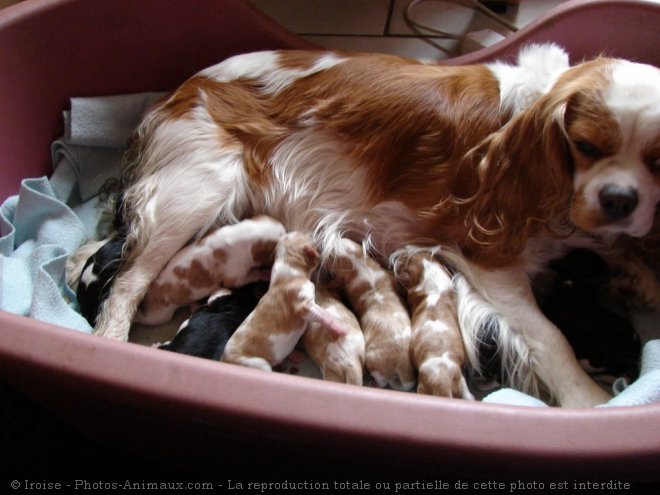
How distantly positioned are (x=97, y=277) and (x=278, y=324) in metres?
0.55

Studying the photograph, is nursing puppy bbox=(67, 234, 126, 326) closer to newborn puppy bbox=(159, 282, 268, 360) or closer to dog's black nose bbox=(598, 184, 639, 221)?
newborn puppy bbox=(159, 282, 268, 360)

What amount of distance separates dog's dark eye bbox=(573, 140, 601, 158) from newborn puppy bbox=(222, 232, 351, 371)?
69 cm

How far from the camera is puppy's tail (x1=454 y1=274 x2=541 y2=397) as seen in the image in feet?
5.03

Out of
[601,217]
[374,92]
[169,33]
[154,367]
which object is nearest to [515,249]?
[601,217]

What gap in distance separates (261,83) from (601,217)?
1.00 metres

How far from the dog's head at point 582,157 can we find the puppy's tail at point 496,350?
0.22 meters

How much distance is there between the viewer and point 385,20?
2.76 m

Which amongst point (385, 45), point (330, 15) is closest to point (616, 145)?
point (385, 45)

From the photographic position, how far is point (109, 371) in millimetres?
1073

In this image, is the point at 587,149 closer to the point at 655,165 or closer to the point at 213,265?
the point at 655,165

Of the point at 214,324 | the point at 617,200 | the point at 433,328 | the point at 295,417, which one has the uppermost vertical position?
the point at 617,200

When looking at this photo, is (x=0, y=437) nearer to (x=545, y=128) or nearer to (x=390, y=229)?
(x=390, y=229)

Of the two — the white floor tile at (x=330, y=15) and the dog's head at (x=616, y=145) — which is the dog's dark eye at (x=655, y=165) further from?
the white floor tile at (x=330, y=15)

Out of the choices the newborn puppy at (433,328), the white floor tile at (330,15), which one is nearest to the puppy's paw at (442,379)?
the newborn puppy at (433,328)
